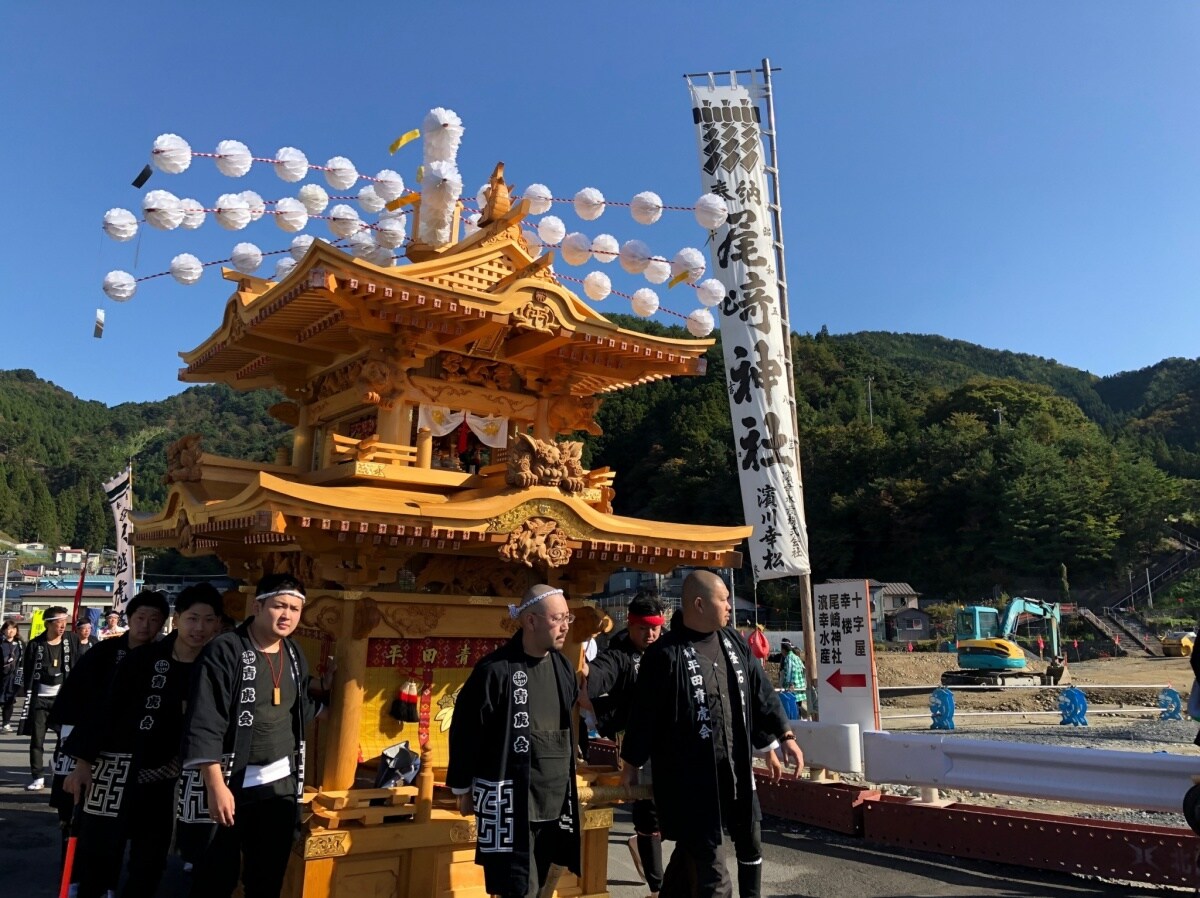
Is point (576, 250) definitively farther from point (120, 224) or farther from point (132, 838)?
point (132, 838)

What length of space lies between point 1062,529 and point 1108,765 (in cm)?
4967

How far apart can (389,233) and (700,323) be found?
2871mm

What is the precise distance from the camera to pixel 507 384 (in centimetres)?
704

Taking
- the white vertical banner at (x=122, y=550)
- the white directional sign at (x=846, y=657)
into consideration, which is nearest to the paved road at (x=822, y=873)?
the white directional sign at (x=846, y=657)

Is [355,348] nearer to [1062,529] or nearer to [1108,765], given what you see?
[1108,765]

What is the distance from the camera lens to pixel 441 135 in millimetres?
7086

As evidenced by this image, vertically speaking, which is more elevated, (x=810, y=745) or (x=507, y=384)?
(x=507, y=384)

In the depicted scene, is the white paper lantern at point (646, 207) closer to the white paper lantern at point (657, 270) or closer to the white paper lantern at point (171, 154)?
the white paper lantern at point (657, 270)

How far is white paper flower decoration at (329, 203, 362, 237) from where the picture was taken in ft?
24.3

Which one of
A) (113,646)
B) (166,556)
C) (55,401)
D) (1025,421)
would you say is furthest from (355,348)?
(55,401)

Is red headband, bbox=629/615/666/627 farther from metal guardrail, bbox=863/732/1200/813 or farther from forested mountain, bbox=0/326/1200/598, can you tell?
forested mountain, bbox=0/326/1200/598

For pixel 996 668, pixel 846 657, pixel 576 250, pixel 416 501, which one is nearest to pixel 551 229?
pixel 576 250

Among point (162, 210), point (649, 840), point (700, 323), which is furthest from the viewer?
point (700, 323)

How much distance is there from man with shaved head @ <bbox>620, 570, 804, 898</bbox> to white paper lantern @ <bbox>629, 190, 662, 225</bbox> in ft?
13.0
